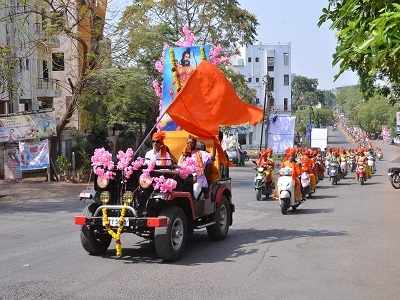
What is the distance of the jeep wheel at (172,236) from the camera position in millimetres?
8914

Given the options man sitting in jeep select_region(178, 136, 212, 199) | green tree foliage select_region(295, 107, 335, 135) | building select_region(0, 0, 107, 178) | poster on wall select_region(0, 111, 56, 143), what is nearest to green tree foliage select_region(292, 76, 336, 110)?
green tree foliage select_region(295, 107, 335, 135)

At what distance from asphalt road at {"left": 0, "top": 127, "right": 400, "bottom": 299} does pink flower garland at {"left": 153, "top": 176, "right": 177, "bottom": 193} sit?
110cm

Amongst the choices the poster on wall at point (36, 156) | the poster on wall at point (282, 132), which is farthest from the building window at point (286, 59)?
the poster on wall at point (36, 156)

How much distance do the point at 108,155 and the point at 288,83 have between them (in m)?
89.5

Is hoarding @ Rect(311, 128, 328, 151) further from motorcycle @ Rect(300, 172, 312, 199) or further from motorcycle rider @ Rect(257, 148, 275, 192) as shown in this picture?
motorcycle @ Rect(300, 172, 312, 199)

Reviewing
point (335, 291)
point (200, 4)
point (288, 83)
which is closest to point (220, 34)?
point (200, 4)

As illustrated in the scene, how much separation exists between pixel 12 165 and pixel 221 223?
1711cm

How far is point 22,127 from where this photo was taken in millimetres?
26266

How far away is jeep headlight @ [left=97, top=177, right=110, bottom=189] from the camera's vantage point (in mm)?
9398

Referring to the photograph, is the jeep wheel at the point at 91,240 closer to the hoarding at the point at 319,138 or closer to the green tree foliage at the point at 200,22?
the green tree foliage at the point at 200,22

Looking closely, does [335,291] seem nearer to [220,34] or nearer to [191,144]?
[191,144]

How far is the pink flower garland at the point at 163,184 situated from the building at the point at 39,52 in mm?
14183

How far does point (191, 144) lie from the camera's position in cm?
1081

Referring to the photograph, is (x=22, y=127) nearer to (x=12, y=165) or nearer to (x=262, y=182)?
(x=12, y=165)
